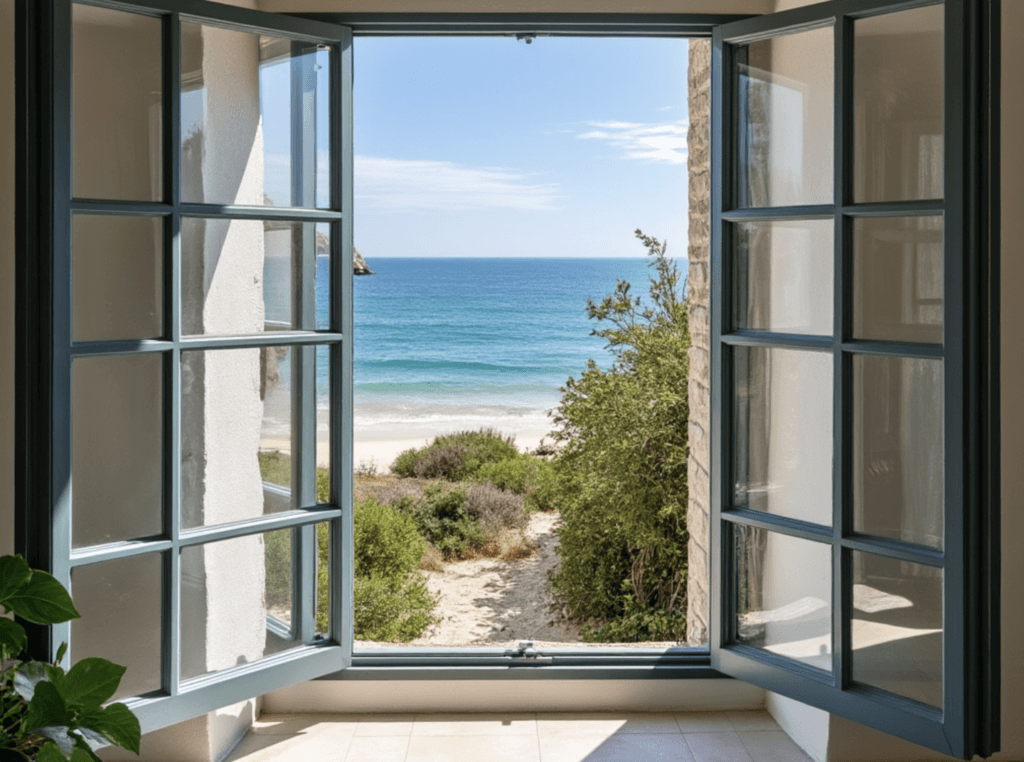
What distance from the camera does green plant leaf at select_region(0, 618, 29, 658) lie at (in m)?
1.83

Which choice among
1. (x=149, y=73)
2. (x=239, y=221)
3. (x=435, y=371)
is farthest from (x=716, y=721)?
(x=435, y=371)

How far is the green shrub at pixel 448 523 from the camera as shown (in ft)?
44.2

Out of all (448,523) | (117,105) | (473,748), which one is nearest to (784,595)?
(473,748)

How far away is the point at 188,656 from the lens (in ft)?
7.74

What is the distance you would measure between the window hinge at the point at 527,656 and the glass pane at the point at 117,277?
1408 millimetres

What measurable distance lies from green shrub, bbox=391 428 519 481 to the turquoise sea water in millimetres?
609

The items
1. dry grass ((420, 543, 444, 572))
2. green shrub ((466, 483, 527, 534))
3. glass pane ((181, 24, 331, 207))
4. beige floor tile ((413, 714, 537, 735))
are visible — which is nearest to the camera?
glass pane ((181, 24, 331, 207))

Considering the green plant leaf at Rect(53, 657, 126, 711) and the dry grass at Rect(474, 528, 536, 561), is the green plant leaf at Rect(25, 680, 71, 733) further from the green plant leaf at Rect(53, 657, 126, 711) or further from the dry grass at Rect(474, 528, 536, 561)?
the dry grass at Rect(474, 528, 536, 561)

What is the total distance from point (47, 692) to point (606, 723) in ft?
5.25

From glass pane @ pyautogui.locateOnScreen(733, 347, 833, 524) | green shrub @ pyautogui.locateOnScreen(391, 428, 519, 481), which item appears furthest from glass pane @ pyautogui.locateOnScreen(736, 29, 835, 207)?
green shrub @ pyautogui.locateOnScreen(391, 428, 519, 481)

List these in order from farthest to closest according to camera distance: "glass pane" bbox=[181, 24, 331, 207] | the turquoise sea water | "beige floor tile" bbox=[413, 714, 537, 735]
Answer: the turquoise sea water → "beige floor tile" bbox=[413, 714, 537, 735] → "glass pane" bbox=[181, 24, 331, 207]

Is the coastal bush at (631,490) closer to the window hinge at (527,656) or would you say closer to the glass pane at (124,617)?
the window hinge at (527,656)

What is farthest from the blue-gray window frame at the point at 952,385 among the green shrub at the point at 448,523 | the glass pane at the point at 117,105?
the green shrub at the point at 448,523

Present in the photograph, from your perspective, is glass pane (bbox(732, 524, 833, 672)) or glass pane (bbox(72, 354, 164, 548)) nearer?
glass pane (bbox(72, 354, 164, 548))
